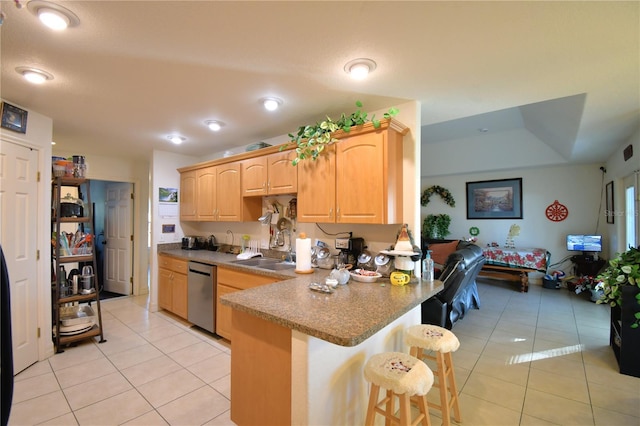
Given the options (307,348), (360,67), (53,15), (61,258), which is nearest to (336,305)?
(307,348)

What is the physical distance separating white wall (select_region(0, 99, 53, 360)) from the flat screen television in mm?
7617

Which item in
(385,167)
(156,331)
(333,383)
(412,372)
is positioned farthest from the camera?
(156,331)

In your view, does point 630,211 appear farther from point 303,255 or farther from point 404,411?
point 404,411

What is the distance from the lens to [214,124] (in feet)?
9.84

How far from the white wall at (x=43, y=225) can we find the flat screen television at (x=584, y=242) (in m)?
7.62

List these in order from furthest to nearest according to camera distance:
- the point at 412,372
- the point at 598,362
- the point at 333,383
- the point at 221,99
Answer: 1. the point at 598,362
2. the point at 221,99
3. the point at 333,383
4. the point at 412,372

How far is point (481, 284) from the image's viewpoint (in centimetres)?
586

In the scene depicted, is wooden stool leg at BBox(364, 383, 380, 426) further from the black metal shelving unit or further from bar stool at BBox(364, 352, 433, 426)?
the black metal shelving unit

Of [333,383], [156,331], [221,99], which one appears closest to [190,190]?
[156,331]

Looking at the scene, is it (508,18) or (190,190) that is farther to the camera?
(190,190)

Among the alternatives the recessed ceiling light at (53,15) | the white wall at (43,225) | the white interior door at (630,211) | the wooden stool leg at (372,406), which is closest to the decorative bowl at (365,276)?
the wooden stool leg at (372,406)

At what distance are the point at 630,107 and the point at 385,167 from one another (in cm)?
235

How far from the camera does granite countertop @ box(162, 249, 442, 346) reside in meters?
1.28

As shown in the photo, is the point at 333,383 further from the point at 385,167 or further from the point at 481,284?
the point at 481,284
